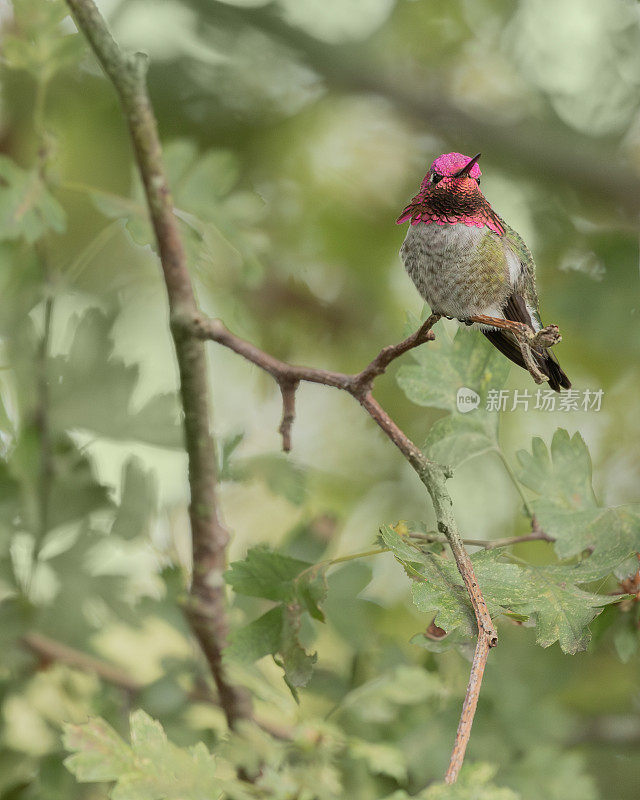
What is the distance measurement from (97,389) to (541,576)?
12.3 inches

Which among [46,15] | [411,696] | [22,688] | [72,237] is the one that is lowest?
[22,688]

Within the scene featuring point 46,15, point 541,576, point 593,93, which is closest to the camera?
point 541,576

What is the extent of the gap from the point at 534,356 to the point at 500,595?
0.09 meters

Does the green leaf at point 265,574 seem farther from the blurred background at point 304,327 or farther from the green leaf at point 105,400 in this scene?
the green leaf at point 105,400

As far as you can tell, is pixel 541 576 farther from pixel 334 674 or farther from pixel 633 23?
pixel 633 23

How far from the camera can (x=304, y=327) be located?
583 mm

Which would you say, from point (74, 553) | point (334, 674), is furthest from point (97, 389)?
point (334, 674)

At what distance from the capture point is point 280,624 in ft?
0.93

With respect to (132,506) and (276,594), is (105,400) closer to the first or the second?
(132,506)

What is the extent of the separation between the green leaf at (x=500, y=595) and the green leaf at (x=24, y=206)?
9.0 inches

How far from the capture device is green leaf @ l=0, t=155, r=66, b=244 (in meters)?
0.35

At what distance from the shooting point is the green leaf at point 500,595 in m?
0.19

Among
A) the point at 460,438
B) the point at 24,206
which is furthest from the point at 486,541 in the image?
the point at 24,206

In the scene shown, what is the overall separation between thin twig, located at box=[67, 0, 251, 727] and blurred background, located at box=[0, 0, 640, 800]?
0.03 m
